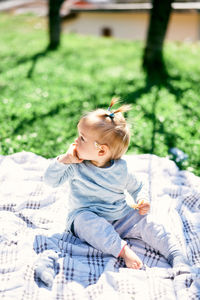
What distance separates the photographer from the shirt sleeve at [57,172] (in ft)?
7.71

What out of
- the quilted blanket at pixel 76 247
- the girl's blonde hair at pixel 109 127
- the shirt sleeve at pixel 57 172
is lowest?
the quilted blanket at pixel 76 247

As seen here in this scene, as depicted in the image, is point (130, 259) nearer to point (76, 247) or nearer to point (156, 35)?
point (76, 247)

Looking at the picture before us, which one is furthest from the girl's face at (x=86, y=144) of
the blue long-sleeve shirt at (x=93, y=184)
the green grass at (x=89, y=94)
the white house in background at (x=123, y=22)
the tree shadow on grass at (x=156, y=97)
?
the white house in background at (x=123, y=22)

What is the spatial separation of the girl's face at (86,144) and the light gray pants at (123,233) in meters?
0.46

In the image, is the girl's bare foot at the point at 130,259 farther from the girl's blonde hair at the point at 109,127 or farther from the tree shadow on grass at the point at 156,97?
the tree shadow on grass at the point at 156,97

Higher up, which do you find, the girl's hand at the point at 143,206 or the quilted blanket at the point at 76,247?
the girl's hand at the point at 143,206

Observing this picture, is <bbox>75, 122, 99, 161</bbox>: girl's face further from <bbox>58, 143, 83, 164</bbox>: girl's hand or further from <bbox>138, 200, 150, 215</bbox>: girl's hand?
<bbox>138, 200, 150, 215</bbox>: girl's hand

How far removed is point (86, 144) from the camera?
2.22m

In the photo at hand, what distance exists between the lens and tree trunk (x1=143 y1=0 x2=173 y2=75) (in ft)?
19.2

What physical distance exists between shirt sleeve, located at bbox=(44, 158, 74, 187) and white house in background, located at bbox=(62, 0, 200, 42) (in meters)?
14.9

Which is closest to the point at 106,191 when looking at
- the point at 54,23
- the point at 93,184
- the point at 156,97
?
the point at 93,184

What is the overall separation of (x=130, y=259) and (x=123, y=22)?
18.6 m

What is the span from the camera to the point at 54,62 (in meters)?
7.25

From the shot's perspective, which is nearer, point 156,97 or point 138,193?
point 138,193
